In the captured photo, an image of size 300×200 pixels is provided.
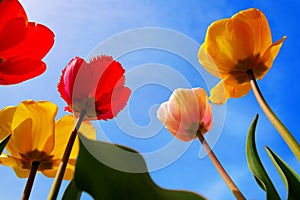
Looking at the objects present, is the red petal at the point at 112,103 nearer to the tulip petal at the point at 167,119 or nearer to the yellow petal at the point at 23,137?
the yellow petal at the point at 23,137

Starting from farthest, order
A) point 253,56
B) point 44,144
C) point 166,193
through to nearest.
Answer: point 253,56 → point 44,144 → point 166,193

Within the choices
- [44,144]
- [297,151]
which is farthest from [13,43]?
[297,151]

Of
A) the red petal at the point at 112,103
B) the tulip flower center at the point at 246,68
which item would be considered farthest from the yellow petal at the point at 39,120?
the tulip flower center at the point at 246,68

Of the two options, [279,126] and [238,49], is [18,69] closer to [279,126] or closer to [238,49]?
[279,126]

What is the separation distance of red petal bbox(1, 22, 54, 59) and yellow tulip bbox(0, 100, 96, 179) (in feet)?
0.29

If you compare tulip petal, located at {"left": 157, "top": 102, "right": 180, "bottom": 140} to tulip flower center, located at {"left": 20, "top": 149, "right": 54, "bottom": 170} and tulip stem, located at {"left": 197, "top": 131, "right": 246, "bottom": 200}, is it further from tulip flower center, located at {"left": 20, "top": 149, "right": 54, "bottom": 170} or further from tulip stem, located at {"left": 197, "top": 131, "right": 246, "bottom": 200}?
tulip flower center, located at {"left": 20, "top": 149, "right": 54, "bottom": 170}

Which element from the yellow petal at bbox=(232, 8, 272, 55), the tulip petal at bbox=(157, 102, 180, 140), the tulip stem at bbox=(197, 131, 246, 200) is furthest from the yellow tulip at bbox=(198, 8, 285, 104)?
the tulip stem at bbox=(197, 131, 246, 200)

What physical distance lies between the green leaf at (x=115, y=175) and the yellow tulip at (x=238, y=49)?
53 centimetres

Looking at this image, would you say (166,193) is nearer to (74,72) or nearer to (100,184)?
(100,184)

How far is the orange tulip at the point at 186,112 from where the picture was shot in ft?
2.94

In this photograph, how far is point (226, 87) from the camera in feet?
3.61

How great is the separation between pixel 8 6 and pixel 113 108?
0.24 meters

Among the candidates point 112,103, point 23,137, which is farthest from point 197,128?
point 23,137

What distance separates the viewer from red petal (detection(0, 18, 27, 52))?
65 cm
